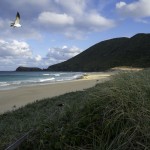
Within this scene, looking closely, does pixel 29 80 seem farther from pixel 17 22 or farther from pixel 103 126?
pixel 103 126

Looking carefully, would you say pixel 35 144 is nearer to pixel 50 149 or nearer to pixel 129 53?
pixel 50 149

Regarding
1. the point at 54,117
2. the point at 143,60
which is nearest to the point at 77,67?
the point at 143,60

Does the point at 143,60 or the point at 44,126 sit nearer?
the point at 44,126

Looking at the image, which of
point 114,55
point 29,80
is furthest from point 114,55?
point 29,80

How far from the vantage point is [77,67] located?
176m

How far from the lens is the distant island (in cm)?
13743

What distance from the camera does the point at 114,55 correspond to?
16312 centimetres

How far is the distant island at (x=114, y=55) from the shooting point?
137425mm

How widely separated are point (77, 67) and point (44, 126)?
563ft

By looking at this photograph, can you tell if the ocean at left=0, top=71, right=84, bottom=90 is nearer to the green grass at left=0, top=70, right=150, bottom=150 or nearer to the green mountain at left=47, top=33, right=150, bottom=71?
the green grass at left=0, top=70, right=150, bottom=150

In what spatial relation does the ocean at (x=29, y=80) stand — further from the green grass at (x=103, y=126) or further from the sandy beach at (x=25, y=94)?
the green grass at (x=103, y=126)

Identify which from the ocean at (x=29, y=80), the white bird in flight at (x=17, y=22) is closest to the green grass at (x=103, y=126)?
the white bird in flight at (x=17, y=22)

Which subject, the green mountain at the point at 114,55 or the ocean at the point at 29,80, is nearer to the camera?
the ocean at the point at 29,80

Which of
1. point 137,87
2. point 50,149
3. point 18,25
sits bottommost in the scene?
point 50,149
